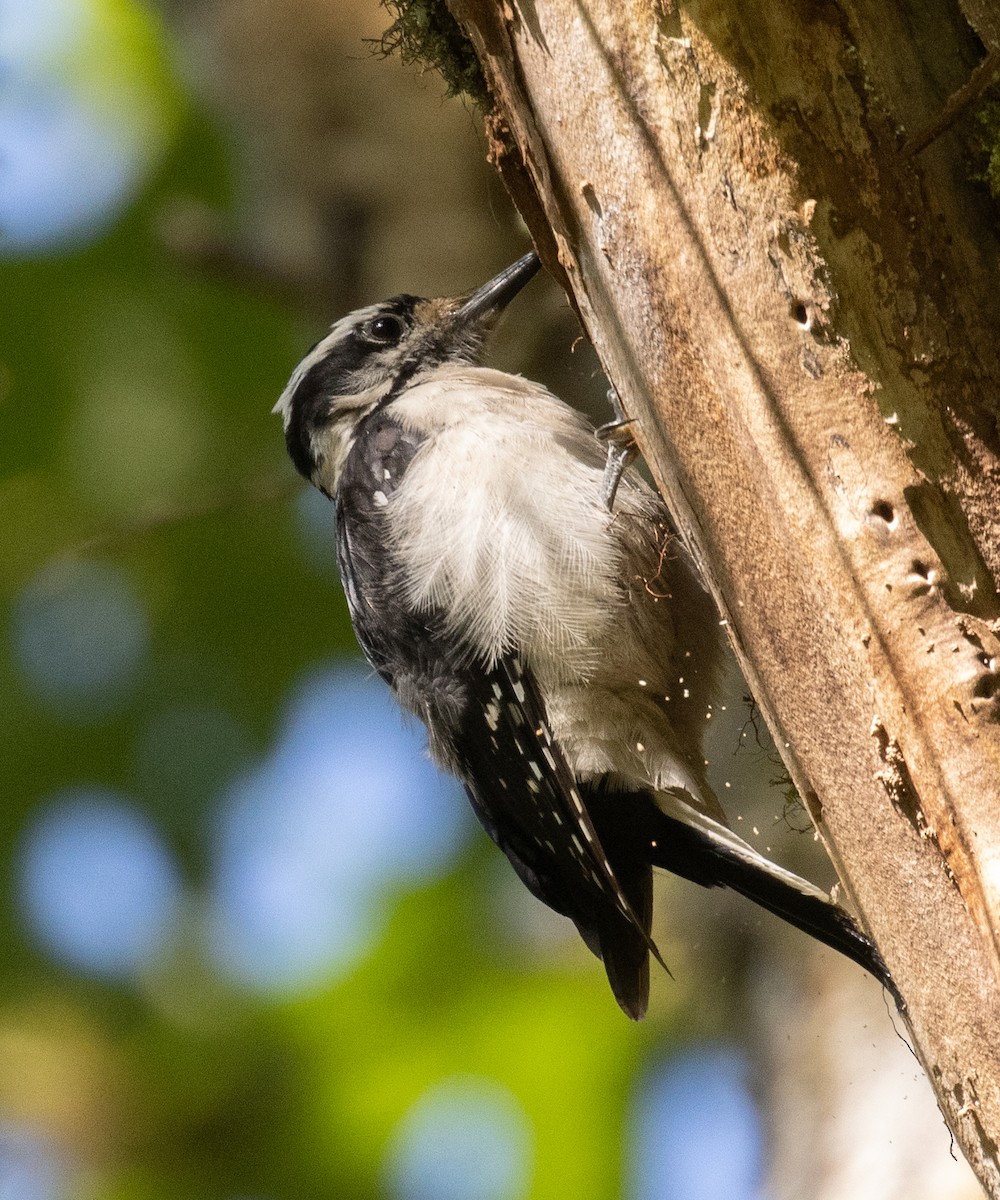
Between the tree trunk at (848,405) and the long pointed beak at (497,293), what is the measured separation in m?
1.70

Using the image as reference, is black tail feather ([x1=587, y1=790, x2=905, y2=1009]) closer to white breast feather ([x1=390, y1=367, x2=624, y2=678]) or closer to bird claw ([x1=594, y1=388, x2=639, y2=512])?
white breast feather ([x1=390, y1=367, x2=624, y2=678])

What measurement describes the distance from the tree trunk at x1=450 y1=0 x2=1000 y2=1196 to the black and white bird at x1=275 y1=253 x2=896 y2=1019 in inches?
45.5

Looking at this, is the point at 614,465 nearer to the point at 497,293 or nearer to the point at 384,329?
the point at 497,293

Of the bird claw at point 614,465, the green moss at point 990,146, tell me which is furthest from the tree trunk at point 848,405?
the bird claw at point 614,465

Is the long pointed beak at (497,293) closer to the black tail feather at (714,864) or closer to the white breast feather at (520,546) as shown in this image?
the white breast feather at (520,546)

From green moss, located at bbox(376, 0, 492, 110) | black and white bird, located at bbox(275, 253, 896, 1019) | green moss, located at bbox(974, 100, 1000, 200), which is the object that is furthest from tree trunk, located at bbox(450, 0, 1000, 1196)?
black and white bird, located at bbox(275, 253, 896, 1019)

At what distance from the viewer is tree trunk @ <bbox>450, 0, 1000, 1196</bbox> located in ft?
5.57

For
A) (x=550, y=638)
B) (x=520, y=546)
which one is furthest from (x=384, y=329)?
(x=550, y=638)

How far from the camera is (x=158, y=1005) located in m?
4.75

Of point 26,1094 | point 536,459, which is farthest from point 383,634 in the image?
point 26,1094

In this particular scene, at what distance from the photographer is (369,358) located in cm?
391

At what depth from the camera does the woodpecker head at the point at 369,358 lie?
12.7ft

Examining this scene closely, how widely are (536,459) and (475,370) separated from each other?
1.80 ft

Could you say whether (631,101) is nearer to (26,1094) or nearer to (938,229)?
(938,229)
